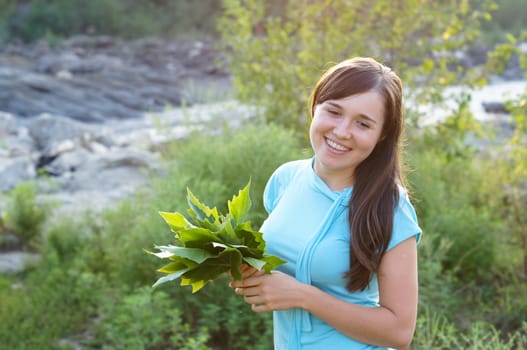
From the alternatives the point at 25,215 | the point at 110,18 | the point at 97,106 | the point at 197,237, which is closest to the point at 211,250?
the point at 197,237

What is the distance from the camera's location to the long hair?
2.02 meters

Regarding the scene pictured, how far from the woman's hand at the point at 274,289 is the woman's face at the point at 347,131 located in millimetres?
347

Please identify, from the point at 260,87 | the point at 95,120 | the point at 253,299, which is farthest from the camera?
the point at 95,120

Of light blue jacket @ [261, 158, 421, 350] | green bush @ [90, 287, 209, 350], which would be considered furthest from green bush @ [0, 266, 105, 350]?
light blue jacket @ [261, 158, 421, 350]

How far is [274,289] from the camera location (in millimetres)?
2064

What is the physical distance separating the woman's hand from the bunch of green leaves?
4 cm

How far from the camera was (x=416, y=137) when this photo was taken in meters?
6.75

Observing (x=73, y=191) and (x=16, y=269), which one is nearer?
(x=16, y=269)

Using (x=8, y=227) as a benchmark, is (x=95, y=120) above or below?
below

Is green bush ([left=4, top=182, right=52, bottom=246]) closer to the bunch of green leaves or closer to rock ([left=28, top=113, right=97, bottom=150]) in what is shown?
the bunch of green leaves

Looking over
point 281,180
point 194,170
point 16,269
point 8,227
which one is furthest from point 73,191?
point 281,180

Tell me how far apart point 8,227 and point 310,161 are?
203 inches

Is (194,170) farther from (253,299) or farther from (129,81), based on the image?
(129,81)

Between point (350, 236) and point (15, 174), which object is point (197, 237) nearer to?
point (350, 236)
